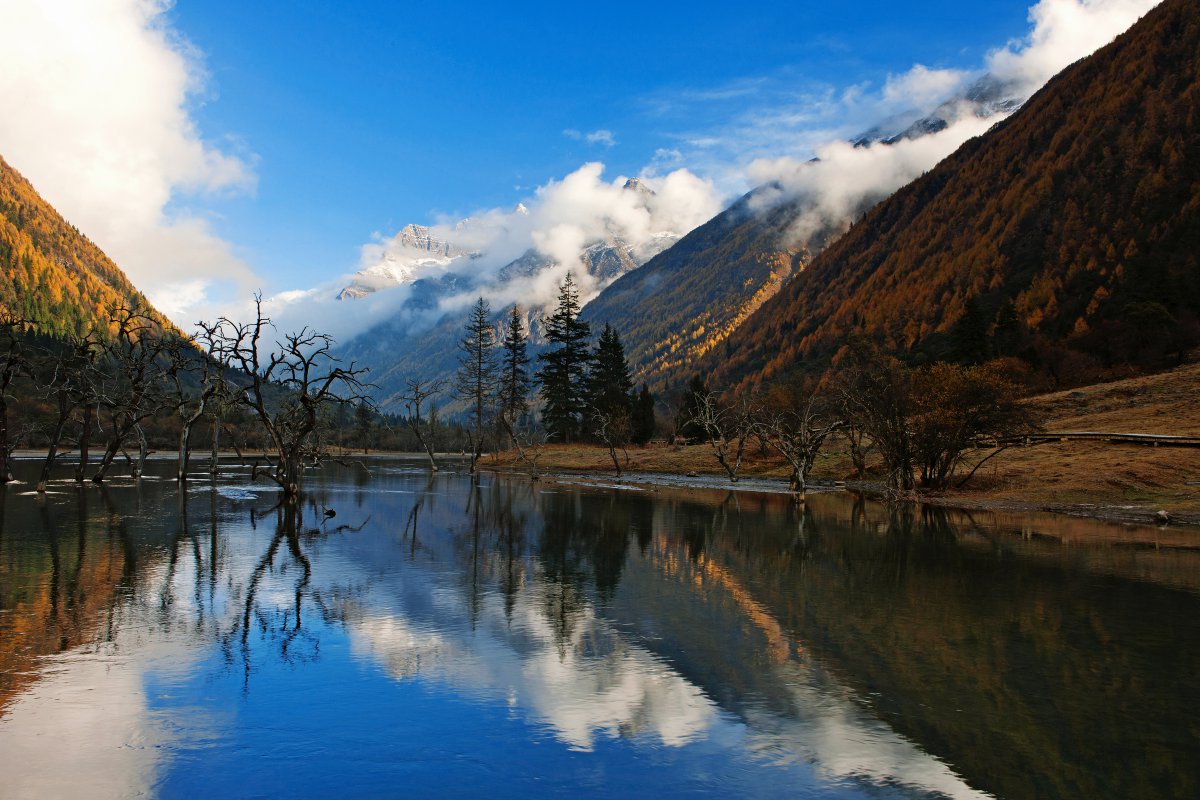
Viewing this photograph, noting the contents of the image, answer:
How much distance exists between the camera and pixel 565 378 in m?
102

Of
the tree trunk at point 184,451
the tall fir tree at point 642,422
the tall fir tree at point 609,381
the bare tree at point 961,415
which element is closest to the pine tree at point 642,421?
the tall fir tree at point 642,422

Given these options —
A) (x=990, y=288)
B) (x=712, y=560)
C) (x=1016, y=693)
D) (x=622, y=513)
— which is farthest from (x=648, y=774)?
(x=990, y=288)

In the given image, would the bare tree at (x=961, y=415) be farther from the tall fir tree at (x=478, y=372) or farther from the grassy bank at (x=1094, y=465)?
the tall fir tree at (x=478, y=372)

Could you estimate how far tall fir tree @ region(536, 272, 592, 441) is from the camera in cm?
10125

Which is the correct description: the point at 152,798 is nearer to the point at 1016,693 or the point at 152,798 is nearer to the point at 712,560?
the point at 1016,693

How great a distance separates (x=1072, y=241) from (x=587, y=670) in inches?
5696

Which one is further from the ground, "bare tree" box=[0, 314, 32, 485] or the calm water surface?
"bare tree" box=[0, 314, 32, 485]

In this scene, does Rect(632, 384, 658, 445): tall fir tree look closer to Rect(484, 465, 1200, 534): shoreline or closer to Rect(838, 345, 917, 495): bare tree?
Rect(484, 465, 1200, 534): shoreline

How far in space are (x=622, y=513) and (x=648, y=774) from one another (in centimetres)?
2861

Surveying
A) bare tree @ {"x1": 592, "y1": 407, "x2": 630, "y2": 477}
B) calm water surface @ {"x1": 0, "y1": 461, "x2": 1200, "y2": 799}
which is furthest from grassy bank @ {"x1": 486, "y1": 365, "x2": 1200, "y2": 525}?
calm water surface @ {"x1": 0, "y1": 461, "x2": 1200, "y2": 799}

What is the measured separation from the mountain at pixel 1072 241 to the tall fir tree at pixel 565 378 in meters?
46.7

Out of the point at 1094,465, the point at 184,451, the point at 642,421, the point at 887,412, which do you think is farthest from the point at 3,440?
the point at 642,421

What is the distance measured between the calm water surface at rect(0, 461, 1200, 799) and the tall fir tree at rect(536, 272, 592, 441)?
76298 mm

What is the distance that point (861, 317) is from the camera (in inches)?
6747
